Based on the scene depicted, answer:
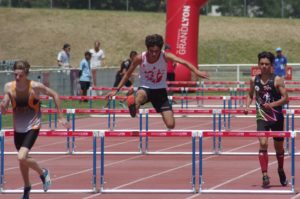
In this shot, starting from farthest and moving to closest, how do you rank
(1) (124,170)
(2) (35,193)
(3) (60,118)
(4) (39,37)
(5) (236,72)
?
(4) (39,37), (5) (236,72), (1) (124,170), (2) (35,193), (3) (60,118)

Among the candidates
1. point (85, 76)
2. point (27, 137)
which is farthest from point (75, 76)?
point (27, 137)

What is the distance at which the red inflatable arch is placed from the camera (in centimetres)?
4219

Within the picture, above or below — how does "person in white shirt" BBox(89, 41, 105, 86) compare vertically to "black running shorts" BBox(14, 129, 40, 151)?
above

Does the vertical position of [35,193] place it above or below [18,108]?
below

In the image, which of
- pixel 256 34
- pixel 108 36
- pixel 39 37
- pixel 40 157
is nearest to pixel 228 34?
pixel 256 34

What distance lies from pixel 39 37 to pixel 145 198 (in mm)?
55109

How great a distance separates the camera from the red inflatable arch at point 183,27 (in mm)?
42188

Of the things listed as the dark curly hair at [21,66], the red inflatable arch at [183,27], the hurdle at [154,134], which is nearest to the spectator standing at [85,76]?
the red inflatable arch at [183,27]

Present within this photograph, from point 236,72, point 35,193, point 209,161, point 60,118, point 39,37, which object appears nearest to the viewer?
point 60,118

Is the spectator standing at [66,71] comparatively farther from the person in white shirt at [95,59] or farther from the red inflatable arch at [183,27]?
the red inflatable arch at [183,27]

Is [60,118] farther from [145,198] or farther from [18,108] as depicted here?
[145,198]

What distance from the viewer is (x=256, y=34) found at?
70.6 m

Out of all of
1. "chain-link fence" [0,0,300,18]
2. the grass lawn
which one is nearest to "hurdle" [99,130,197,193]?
the grass lawn

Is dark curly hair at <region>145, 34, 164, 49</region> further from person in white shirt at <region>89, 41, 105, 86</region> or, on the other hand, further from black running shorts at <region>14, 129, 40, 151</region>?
person in white shirt at <region>89, 41, 105, 86</region>
